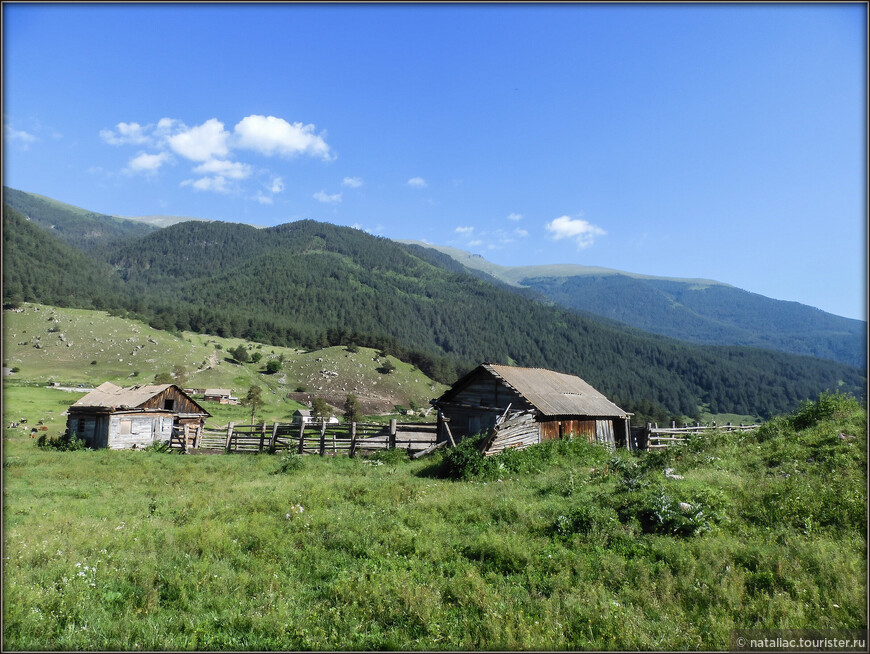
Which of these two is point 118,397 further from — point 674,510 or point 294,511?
point 674,510

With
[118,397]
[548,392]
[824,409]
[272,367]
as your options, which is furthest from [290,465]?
[272,367]

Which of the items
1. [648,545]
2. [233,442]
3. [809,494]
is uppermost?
[809,494]

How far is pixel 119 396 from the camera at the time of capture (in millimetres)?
40031

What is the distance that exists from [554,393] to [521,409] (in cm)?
481

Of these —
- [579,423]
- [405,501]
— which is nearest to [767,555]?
[405,501]

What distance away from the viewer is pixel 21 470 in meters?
23.6

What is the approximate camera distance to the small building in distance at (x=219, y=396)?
238 ft

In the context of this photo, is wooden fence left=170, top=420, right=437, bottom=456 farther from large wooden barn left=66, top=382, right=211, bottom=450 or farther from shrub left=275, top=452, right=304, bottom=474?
shrub left=275, top=452, right=304, bottom=474

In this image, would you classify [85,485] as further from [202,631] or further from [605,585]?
[605,585]

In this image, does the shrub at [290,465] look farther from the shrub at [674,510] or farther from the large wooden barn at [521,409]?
the shrub at [674,510]

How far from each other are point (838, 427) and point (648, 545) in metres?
13.3

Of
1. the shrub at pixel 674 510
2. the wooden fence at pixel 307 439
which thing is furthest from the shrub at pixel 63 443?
the shrub at pixel 674 510

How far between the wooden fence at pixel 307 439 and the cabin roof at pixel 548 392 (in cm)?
408

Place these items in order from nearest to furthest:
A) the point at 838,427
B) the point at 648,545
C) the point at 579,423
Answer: the point at 648,545 → the point at 838,427 → the point at 579,423
